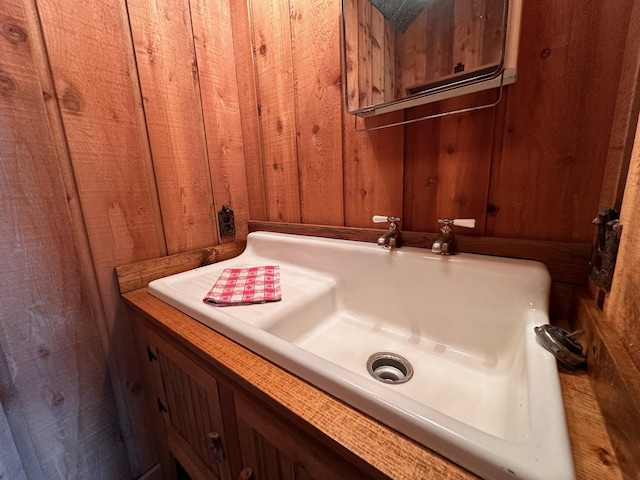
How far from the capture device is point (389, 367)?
0.62m

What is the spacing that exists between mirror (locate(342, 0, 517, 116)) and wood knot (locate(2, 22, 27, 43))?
31.3 inches

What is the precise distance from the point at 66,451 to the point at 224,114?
3.91 ft

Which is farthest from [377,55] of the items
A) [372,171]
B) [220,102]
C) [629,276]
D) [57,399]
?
[57,399]

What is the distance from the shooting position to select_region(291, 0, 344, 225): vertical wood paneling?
2.71 feet

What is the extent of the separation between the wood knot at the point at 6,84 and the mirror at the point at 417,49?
823mm

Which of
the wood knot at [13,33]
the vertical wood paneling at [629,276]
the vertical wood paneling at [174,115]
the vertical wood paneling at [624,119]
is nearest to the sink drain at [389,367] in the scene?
the vertical wood paneling at [629,276]

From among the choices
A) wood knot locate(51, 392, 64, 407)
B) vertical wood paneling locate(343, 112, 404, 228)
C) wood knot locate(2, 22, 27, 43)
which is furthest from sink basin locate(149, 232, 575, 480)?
wood knot locate(2, 22, 27, 43)

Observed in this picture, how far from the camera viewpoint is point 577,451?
288mm

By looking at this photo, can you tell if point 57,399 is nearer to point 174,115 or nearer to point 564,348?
point 174,115

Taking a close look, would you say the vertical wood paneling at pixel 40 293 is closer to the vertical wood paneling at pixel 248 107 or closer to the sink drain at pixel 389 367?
the vertical wood paneling at pixel 248 107

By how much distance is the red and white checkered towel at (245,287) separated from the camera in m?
0.66

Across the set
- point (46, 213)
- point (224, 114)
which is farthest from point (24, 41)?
point (224, 114)

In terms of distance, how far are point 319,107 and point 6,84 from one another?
0.78 m

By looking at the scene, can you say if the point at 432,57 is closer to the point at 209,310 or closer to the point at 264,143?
the point at 264,143
